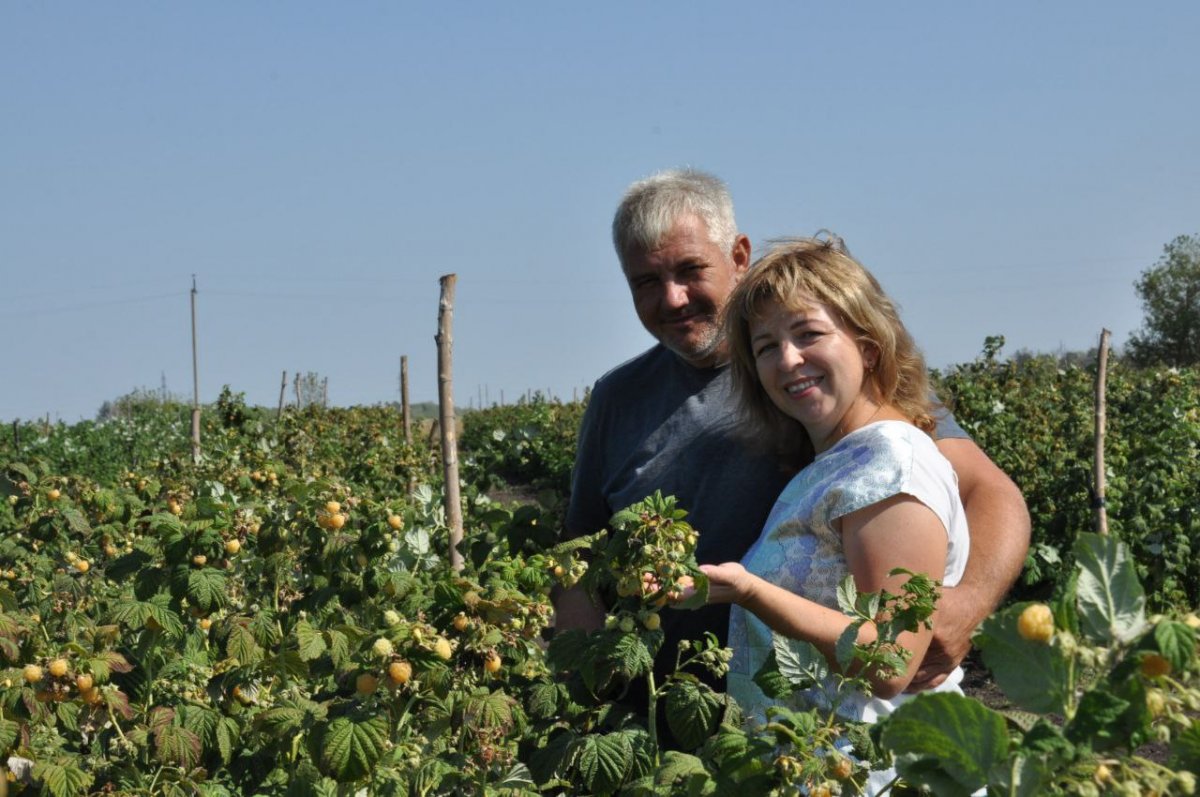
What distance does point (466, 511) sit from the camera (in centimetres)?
660

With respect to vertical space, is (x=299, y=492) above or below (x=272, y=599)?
above

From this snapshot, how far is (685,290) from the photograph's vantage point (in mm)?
2898

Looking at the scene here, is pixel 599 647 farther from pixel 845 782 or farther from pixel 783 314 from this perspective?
pixel 783 314

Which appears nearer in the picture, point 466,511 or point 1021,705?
point 1021,705

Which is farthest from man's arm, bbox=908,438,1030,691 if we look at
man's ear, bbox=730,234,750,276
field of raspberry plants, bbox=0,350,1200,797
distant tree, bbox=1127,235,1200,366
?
distant tree, bbox=1127,235,1200,366

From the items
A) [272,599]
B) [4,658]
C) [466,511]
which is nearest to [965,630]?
[272,599]

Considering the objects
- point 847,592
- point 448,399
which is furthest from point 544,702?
point 448,399

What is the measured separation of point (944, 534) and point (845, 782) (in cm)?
66

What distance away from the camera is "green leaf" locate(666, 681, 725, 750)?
5.75 feet

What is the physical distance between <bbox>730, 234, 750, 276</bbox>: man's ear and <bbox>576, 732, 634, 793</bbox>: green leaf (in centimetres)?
142

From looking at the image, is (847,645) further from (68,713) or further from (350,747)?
(68,713)

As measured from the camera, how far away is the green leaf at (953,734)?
0.88m

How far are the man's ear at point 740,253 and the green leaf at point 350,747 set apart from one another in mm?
1518

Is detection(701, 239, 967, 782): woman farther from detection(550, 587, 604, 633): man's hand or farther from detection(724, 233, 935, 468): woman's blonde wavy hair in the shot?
detection(550, 587, 604, 633): man's hand
